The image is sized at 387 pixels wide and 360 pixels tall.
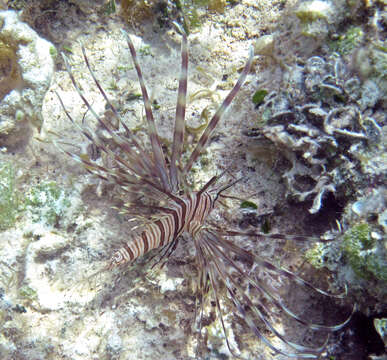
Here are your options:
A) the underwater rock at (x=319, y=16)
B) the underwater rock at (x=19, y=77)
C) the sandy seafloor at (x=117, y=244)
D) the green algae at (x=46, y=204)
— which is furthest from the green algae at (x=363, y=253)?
the underwater rock at (x=19, y=77)

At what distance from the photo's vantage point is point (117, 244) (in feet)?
9.28

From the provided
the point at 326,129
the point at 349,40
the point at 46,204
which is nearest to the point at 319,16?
the point at 349,40

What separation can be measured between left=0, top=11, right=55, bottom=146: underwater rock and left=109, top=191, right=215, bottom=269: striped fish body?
6.83 feet

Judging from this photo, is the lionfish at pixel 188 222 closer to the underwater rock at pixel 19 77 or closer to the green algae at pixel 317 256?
the green algae at pixel 317 256

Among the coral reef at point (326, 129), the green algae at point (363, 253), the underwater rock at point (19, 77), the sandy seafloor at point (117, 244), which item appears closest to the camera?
the green algae at point (363, 253)

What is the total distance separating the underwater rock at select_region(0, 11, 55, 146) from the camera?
3.29 metres

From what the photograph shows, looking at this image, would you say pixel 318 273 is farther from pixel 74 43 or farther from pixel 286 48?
pixel 74 43

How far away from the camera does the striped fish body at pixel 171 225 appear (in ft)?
7.45

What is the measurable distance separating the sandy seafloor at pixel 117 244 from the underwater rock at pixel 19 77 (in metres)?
0.17

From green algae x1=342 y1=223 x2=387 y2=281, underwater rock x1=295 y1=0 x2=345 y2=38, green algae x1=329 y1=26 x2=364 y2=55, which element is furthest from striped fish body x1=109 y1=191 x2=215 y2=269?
underwater rock x1=295 y1=0 x2=345 y2=38

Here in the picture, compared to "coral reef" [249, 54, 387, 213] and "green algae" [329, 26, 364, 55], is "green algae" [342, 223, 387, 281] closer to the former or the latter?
"coral reef" [249, 54, 387, 213]

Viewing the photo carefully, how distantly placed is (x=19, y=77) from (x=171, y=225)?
8.37 ft

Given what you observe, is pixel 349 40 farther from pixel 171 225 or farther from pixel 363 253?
pixel 171 225

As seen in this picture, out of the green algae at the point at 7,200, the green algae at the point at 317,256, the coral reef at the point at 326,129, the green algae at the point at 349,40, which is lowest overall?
the green algae at the point at 7,200
